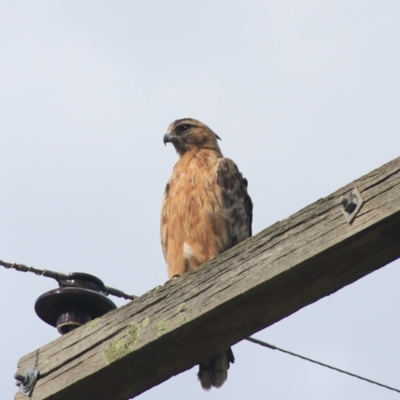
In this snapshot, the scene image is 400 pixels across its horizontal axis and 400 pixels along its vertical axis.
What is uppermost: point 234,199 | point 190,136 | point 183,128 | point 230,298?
point 183,128

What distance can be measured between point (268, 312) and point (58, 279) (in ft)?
4.25

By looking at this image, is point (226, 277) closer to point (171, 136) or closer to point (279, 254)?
point (279, 254)

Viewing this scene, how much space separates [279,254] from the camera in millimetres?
2684

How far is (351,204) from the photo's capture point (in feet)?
8.48

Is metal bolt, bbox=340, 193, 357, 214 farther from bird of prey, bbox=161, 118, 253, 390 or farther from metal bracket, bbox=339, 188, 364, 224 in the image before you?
bird of prey, bbox=161, 118, 253, 390

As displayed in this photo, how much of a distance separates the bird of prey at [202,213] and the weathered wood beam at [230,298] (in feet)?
10.0

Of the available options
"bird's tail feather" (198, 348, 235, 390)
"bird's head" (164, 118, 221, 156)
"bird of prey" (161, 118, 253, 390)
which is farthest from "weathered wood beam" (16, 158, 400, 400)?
"bird's head" (164, 118, 221, 156)

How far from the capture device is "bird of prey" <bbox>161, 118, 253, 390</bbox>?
6090mm

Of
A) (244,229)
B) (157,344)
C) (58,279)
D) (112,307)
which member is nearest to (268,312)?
(157,344)

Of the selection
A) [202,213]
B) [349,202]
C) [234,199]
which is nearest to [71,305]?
[349,202]

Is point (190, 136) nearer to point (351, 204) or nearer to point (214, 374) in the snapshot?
point (214, 374)

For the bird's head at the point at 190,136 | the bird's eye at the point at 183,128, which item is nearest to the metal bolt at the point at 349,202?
the bird's head at the point at 190,136

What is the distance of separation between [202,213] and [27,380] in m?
3.20

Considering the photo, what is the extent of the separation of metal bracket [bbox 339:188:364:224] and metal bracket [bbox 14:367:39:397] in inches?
49.7
